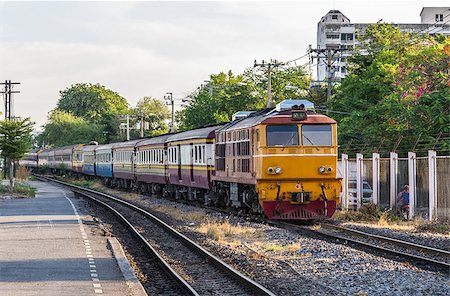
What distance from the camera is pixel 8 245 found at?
1722 centimetres

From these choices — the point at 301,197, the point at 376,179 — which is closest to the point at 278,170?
the point at 301,197

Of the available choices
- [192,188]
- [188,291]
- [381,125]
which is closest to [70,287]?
[188,291]

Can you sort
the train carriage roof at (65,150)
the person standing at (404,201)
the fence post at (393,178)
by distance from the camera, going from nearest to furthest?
the person standing at (404,201)
the fence post at (393,178)
the train carriage roof at (65,150)

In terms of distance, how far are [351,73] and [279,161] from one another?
22137mm

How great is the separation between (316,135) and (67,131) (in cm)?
9662

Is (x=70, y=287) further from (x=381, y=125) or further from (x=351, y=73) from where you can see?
(x=351, y=73)

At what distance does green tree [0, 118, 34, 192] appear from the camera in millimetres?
41469

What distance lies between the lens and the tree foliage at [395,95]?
3142 cm

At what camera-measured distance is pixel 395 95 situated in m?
33.6

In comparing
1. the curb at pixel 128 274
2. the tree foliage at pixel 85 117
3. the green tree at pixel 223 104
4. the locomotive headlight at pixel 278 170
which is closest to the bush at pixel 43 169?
the tree foliage at pixel 85 117

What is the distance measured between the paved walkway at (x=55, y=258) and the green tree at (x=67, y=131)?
3266 inches

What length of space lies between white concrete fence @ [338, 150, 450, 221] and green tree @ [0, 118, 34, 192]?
1836cm

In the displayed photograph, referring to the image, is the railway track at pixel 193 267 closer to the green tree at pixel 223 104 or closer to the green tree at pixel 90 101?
the green tree at pixel 223 104

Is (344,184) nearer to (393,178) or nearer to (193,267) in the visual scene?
(393,178)
